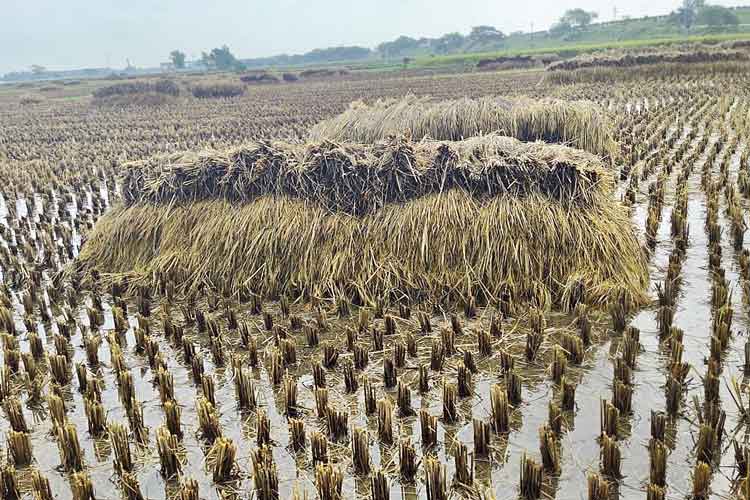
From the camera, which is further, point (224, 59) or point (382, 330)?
point (224, 59)

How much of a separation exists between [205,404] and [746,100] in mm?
20143

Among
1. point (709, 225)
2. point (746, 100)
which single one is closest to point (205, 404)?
point (709, 225)

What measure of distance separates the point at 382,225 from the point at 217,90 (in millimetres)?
34675

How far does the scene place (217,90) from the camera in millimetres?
38312

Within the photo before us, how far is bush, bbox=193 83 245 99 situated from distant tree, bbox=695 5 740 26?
66.7 metres

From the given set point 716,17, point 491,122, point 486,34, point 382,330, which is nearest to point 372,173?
point 382,330

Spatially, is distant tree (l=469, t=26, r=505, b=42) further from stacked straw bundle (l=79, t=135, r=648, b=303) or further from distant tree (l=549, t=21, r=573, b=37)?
stacked straw bundle (l=79, t=135, r=648, b=303)

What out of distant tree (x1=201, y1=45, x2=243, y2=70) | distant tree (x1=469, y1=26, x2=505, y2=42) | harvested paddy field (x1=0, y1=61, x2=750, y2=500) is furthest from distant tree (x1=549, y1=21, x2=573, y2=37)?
harvested paddy field (x1=0, y1=61, x2=750, y2=500)

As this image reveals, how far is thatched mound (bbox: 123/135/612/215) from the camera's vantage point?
20.7 feet

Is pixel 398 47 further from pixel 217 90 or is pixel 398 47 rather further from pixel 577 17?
pixel 217 90

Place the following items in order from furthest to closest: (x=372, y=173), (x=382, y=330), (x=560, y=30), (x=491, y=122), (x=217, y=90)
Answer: (x=560, y=30) → (x=217, y=90) → (x=491, y=122) → (x=372, y=173) → (x=382, y=330)

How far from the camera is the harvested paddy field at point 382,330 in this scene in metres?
3.49

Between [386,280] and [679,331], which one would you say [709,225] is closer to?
[679,331]

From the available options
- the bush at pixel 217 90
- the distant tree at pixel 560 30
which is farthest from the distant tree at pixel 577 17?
the bush at pixel 217 90
